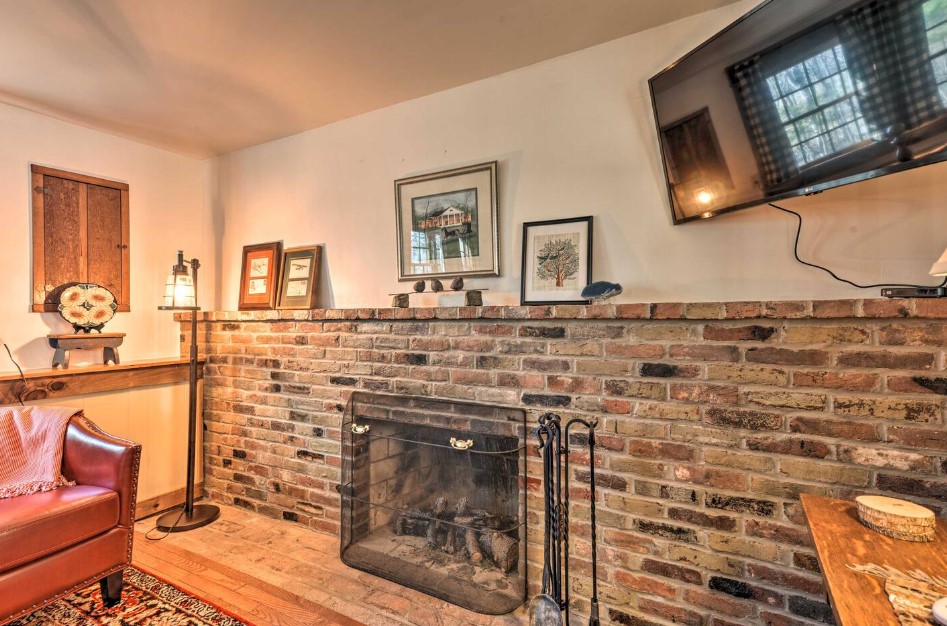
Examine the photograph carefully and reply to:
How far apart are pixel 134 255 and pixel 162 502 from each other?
5.47ft

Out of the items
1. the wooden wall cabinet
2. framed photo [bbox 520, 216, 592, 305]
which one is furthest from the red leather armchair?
framed photo [bbox 520, 216, 592, 305]

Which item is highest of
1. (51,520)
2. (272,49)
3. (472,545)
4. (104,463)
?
(272,49)

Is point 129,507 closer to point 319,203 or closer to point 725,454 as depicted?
point 319,203

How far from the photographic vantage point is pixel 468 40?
1.97 meters

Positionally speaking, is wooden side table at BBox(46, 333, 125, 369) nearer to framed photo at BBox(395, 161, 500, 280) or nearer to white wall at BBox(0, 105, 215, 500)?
white wall at BBox(0, 105, 215, 500)

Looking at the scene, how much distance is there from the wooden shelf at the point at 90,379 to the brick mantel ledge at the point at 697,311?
1.48m

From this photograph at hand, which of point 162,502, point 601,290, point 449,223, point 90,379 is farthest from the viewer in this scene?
point 162,502

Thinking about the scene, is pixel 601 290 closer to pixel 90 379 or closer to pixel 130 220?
pixel 90 379

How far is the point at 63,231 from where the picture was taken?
8.90 feet

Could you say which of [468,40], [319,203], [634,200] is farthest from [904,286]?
[319,203]

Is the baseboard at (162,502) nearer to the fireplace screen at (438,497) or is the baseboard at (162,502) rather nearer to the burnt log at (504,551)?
the fireplace screen at (438,497)

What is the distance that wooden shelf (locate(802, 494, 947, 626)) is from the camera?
2.80 feet

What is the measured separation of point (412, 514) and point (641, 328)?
4.78ft

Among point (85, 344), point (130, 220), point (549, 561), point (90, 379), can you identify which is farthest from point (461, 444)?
point (130, 220)
